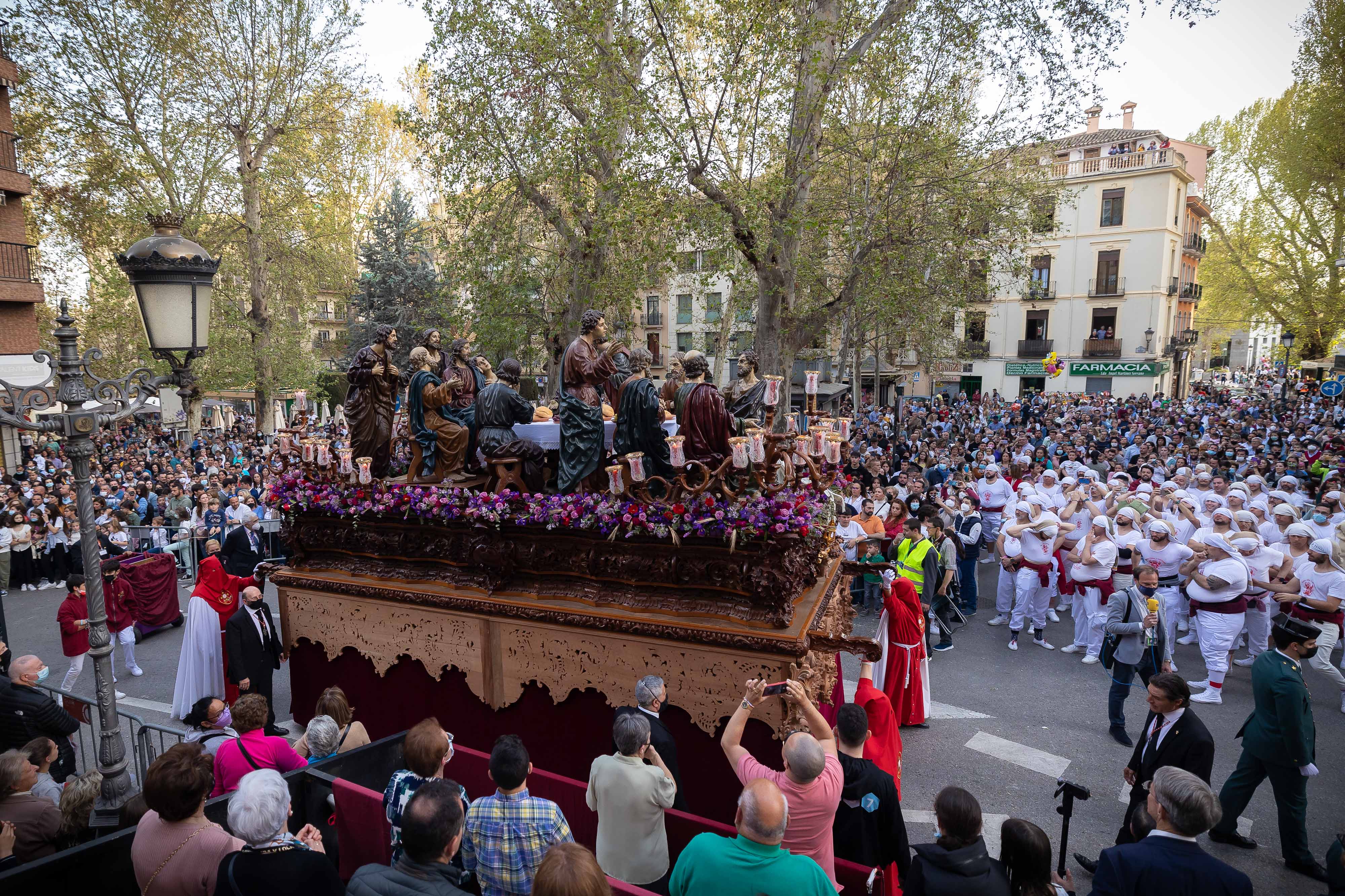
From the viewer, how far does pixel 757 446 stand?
589cm

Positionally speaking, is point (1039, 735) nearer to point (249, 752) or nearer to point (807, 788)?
point (807, 788)

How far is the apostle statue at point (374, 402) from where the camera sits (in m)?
8.04

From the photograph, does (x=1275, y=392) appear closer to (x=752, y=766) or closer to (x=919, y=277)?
(x=919, y=277)

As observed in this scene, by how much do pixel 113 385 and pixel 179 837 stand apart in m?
2.75

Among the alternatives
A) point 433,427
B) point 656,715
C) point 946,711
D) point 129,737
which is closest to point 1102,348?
point 946,711

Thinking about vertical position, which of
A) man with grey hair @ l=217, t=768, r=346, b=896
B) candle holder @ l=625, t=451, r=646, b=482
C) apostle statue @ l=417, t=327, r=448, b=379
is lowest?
man with grey hair @ l=217, t=768, r=346, b=896

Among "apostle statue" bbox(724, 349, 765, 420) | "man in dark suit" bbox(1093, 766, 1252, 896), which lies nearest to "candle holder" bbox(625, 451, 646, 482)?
"apostle statue" bbox(724, 349, 765, 420)

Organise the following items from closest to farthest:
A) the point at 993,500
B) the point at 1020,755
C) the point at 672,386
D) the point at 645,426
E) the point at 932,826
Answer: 1. the point at 932,826
2. the point at 645,426
3. the point at 1020,755
4. the point at 672,386
5. the point at 993,500

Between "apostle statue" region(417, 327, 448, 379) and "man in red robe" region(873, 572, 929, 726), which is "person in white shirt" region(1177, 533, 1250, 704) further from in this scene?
"apostle statue" region(417, 327, 448, 379)

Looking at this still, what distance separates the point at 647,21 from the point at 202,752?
1646cm

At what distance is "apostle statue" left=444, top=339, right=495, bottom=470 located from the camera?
27.0 ft

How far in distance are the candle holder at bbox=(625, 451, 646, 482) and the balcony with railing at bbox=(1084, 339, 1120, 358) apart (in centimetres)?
4414

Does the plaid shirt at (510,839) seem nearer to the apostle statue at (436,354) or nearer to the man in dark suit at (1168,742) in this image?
the man in dark suit at (1168,742)

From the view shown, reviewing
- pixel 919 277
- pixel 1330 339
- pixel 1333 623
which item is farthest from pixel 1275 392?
pixel 1333 623
